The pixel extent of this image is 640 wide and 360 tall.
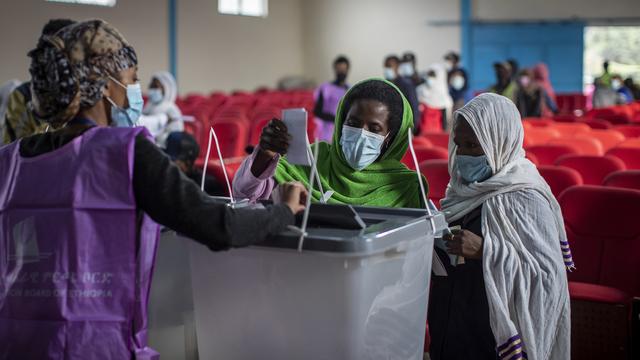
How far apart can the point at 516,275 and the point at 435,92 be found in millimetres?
10003

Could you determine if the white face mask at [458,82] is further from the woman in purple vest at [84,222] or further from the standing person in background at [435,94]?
the woman in purple vest at [84,222]

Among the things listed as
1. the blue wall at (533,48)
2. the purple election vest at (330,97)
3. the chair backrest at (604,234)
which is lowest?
the chair backrest at (604,234)

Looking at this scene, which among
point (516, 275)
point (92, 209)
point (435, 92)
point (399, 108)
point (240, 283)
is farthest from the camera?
point (435, 92)

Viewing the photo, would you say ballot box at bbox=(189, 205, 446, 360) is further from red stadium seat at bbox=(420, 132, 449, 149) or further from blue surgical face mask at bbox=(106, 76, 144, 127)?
red stadium seat at bbox=(420, 132, 449, 149)

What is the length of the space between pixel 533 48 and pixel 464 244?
20574 millimetres

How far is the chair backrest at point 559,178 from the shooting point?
405cm

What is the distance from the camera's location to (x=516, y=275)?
2170 millimetres

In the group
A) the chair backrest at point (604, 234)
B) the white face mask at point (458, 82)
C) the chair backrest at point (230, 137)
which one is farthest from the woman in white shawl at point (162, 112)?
the white face mask at point (458, 82)

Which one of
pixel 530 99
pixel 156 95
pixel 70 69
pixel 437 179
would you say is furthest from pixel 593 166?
pixel 530 99

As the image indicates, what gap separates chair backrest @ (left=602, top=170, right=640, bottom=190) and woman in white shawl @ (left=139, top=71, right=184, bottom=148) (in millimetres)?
3447

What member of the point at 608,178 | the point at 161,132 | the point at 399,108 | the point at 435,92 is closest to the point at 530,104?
the point at 435,92

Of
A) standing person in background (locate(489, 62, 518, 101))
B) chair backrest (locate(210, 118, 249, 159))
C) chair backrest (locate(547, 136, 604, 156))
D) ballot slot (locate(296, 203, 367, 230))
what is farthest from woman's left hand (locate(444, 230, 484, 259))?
standing person in background (locate(489, 62, 518, 101))

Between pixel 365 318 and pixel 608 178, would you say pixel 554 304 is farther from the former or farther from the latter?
pixel 608 178

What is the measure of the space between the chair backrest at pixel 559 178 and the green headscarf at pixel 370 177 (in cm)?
192
